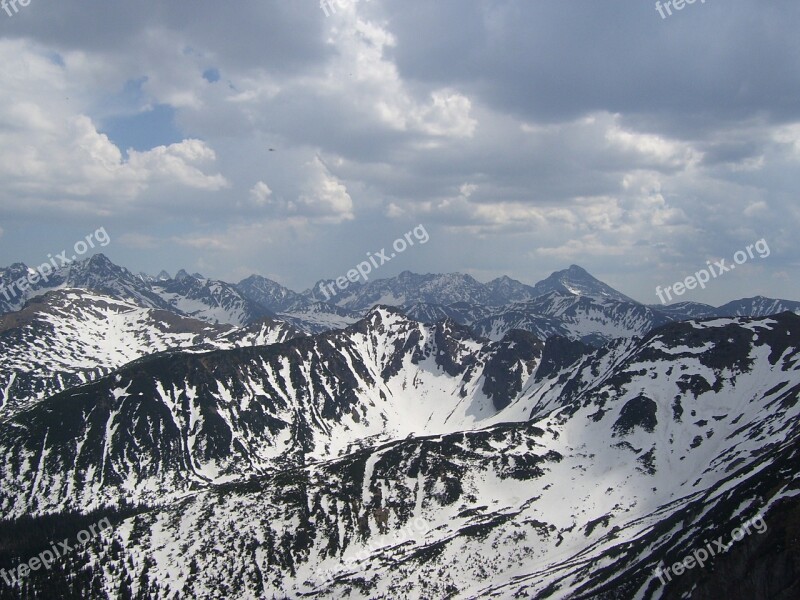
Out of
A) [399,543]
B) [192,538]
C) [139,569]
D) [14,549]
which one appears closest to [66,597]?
[139,569]

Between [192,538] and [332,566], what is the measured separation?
152 ft

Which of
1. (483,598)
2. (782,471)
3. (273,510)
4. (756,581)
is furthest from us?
(273,510)

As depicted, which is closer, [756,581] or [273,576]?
[756,581]

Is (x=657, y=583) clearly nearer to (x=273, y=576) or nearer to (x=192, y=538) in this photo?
(x=273, y=576)

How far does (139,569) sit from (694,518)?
15114 cm

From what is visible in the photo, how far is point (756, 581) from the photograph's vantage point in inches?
3258

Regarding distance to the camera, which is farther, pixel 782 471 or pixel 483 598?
pixel 483 598

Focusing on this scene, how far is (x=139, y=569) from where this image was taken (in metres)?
166

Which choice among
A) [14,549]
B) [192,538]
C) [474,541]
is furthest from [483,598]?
[14,549]

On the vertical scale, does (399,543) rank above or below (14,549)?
below

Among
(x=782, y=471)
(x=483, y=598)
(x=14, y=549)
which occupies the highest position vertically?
(x=14, y=549)

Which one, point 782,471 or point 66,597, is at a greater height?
point 66,597

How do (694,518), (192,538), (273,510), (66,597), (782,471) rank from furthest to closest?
(273,510), (192,538), (66,597), (694,518), (782,471)

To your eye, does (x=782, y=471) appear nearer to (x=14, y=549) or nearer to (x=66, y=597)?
(x=66, y=597)
